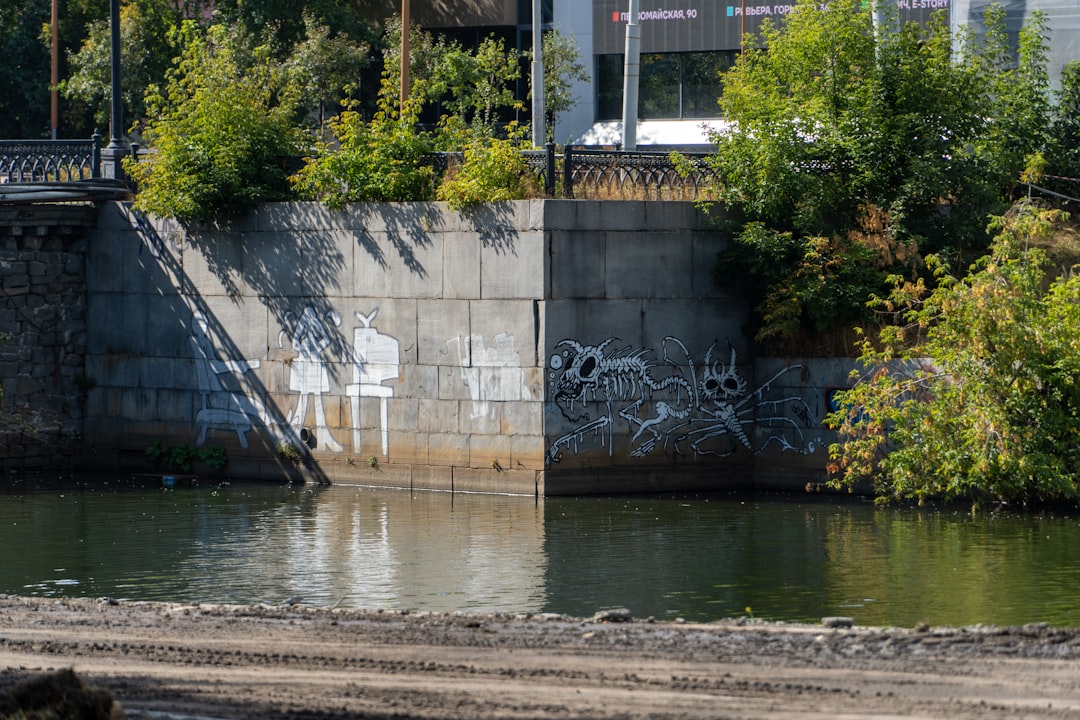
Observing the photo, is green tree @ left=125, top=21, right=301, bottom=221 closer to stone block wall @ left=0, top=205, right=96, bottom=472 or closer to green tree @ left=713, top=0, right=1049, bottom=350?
stone block wall @ left=0, top=205, right=96, bottom=472

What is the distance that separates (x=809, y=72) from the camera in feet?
84.2

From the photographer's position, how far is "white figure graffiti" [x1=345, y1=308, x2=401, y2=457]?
25422 millimetres

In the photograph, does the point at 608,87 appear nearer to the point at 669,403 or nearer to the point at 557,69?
the point at 557,69

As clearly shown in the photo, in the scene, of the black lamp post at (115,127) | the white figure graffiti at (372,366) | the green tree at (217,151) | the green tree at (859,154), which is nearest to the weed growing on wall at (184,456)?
the white figure graffiti at (372,366)

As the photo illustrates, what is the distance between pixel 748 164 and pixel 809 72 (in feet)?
6.85

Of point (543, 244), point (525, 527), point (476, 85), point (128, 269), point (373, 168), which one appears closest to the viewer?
point (525, 527)

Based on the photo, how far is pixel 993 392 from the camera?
2130 cm

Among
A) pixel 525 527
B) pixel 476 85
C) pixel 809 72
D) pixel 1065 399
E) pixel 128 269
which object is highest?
pixel 476 85

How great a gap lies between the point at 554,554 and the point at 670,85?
32511 millimetres

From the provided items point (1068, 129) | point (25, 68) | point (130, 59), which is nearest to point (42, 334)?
point (130, 59)

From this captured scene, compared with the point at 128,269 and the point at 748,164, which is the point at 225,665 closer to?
the point at 748,164

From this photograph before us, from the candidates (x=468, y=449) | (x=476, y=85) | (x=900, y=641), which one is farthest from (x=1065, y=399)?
(x=476, y=85)

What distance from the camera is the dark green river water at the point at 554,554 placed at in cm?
1620

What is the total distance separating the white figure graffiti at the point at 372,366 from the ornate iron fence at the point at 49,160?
6360mm
